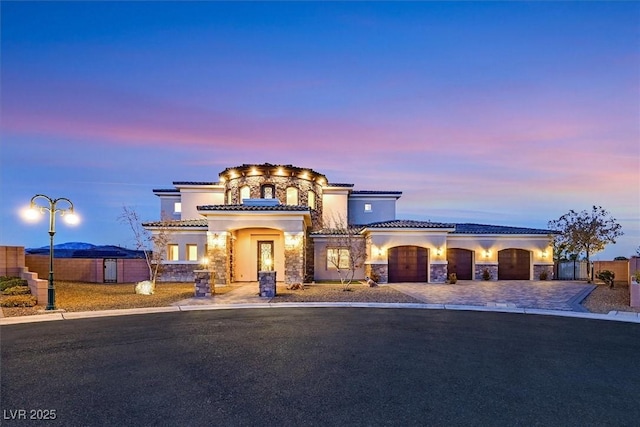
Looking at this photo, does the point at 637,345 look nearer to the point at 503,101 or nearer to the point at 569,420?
the point at 569,420

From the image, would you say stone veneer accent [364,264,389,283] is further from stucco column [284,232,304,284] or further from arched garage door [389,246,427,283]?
stucco column [284,232,304,284]

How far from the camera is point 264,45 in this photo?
18312 millimetres

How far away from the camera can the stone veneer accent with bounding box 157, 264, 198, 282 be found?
22.8 metres

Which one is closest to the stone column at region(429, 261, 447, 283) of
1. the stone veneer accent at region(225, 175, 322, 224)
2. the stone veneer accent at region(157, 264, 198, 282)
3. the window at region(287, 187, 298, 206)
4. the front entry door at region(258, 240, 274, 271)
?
the stone veneer accent at region(225, 175, 322, 224)

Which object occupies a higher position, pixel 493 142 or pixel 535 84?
pixel 535 84

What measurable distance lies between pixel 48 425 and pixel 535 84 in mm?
23566

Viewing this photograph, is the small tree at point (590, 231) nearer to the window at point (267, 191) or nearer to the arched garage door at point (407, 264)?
the arched garage door at point (407, 264)

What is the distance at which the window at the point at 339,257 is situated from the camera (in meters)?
24.0

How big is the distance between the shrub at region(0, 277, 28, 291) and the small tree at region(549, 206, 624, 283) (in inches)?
1374

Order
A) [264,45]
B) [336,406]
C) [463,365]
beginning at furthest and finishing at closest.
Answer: [264,45]
[463,365]
[336,406]

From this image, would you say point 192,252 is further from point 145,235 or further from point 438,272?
point 438,272

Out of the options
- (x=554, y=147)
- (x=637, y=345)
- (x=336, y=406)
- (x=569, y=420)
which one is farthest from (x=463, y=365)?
(x=554, y=147)

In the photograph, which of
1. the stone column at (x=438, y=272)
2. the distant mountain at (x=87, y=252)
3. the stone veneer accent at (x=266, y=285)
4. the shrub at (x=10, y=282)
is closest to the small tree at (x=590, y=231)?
the stone column at (x=438, y=272)

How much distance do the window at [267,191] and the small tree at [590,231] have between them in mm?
23043
